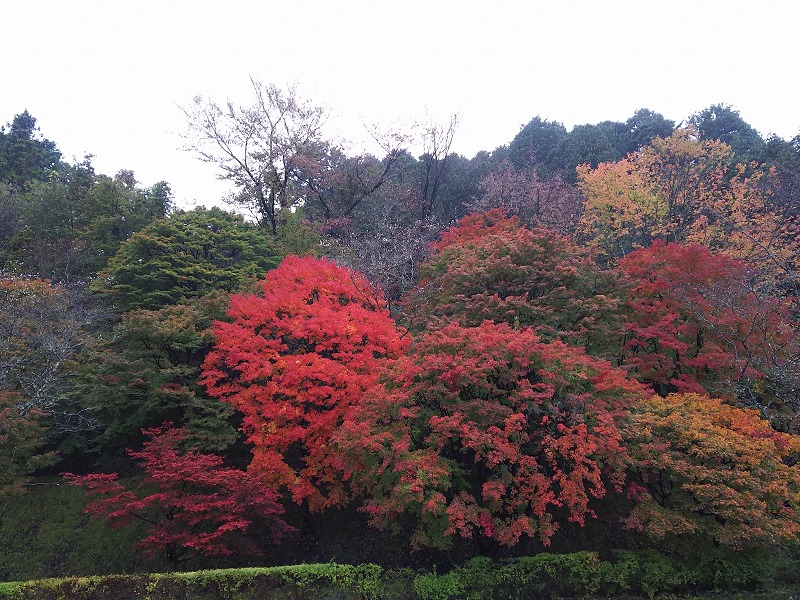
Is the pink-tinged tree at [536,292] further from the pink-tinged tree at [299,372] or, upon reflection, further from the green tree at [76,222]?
the green tree at [76,222]

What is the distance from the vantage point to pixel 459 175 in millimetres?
37969

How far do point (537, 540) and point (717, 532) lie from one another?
4310 mm

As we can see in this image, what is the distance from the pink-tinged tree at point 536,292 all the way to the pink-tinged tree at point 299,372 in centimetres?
258

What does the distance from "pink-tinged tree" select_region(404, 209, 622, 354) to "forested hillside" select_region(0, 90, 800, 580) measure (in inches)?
4.1

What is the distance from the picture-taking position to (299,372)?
11.6 metres

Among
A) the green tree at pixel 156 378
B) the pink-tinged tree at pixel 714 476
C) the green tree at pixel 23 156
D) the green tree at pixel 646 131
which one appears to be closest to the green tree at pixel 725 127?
the green tree at pixel 646 131

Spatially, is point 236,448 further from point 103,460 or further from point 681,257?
point 681,257

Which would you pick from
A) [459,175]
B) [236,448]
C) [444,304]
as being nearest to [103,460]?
[236,448]

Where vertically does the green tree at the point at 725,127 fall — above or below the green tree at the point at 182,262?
above

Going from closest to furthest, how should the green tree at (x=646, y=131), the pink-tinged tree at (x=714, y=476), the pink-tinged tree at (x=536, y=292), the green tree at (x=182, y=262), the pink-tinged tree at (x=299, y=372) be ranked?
the pink-tinged tree at (x=714, y=476)
the pink-tinged tree at (x=299, y=372)
the pink-tinged tree at (x=536, y=292)
the green tree at (x=182, y=262)
the green tree at (x=646, y=131)

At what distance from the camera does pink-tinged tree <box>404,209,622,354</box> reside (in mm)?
13484


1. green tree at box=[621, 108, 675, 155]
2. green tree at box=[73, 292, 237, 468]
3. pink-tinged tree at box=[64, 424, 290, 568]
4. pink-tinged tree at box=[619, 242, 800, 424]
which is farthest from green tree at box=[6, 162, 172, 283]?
green tree at box=[621, 108, 675, 155]

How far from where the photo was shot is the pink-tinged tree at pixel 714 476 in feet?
29.9

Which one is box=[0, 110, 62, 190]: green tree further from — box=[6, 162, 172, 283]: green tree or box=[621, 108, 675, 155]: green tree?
box=[621, 108, 675, 155]: green tree
